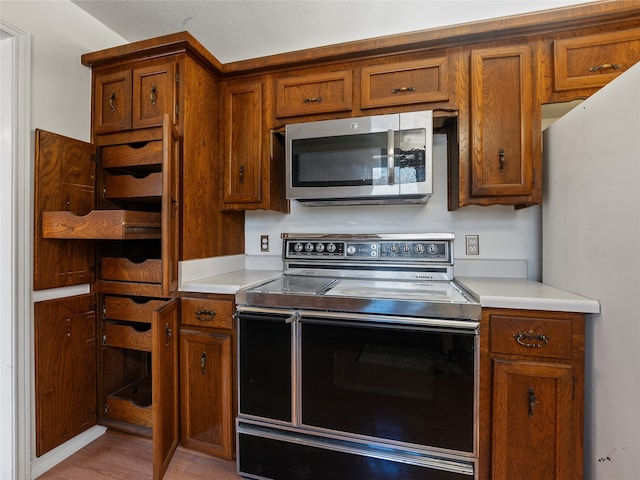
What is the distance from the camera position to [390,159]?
1.58 meters

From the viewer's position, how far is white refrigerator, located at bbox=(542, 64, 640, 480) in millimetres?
951

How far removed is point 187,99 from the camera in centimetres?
165

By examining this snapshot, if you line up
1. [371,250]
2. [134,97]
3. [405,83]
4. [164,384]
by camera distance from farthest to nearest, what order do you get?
[371,250] → [134,97] → [405,83] → [164,384]

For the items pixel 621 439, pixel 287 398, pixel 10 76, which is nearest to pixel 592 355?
pixel 621 439

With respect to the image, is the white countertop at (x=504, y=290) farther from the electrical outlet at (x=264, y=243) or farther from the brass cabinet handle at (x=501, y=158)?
the brass cabinet handle at (x=501, y=158)

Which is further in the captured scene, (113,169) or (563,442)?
(113,169)

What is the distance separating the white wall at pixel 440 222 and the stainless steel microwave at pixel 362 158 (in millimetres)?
137

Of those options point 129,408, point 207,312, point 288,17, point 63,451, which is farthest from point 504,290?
point 63,451

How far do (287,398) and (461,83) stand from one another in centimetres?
181

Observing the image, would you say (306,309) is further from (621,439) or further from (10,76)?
(10,76)

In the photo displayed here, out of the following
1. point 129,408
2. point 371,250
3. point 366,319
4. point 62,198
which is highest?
point 62,198

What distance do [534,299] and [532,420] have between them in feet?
1.57

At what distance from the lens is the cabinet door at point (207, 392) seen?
4.96 feet

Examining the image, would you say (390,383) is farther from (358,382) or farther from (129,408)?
(129,408)
